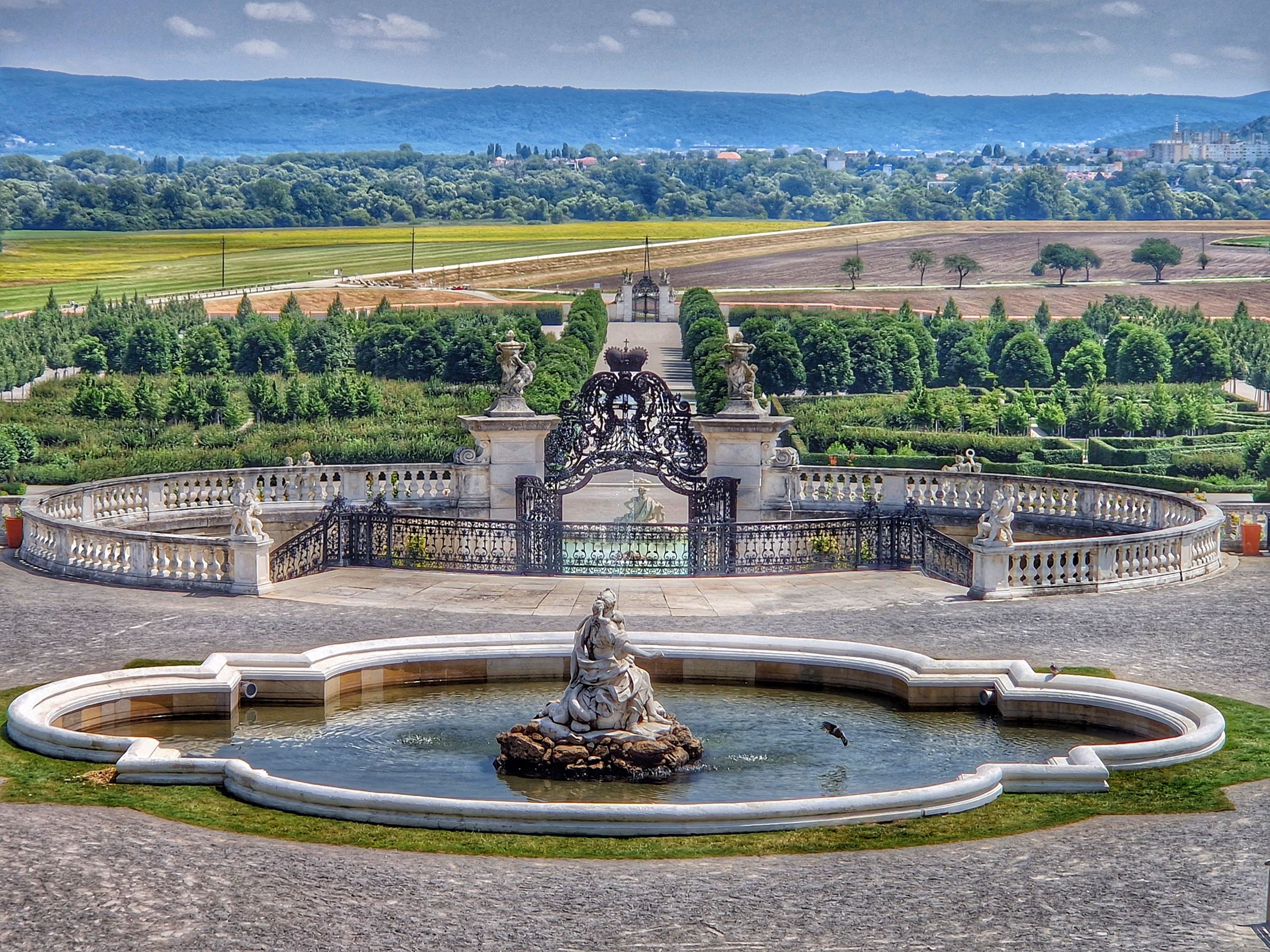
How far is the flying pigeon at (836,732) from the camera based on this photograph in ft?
72.1

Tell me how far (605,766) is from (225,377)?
7130 cm

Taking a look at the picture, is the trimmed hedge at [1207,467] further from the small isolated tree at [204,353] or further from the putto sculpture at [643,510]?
the small isolated tree at [204,353]

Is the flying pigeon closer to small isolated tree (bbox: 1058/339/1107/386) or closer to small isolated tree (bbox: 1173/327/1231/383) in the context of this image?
small isolated tree (bbox: 1058/339/1107/386)

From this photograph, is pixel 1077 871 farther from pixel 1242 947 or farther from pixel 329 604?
pixel 329 604

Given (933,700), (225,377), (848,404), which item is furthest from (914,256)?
(933,700)

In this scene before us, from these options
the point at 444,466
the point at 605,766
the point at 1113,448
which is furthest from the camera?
the point at 1113,448

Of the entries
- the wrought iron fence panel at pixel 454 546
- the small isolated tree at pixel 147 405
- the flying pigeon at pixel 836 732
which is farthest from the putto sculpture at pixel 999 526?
the small isolated tree at pixel 147 405

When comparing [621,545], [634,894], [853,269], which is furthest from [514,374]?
[853,269]

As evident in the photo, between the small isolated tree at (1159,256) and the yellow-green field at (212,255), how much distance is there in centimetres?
4789

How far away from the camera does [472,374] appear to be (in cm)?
9712

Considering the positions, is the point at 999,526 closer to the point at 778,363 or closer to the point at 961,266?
the point at 778,363

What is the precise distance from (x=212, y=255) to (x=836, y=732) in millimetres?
152654

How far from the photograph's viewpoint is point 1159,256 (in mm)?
175625

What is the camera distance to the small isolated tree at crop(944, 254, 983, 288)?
177 metres
